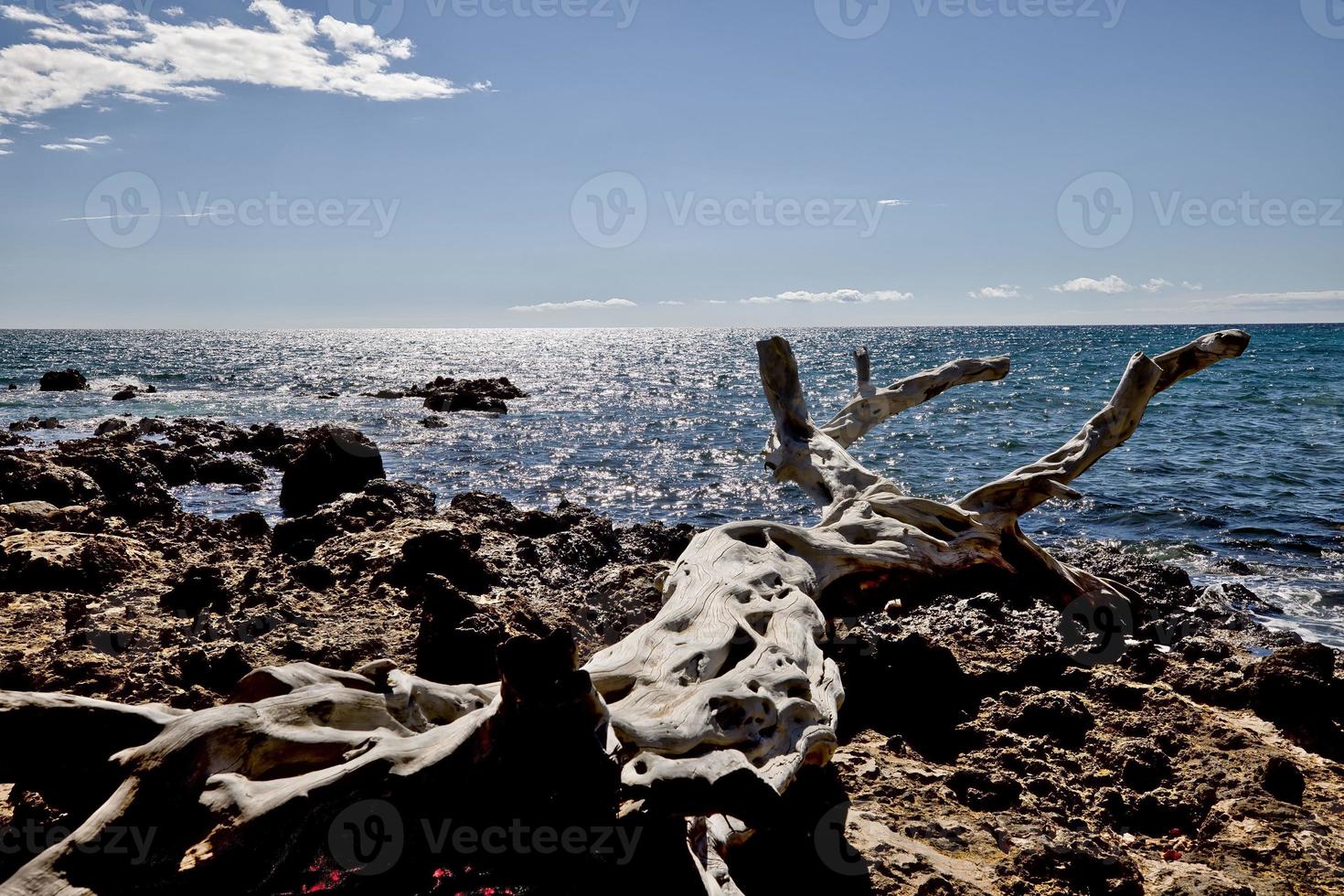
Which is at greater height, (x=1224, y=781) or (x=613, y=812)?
(x=613, y=812)

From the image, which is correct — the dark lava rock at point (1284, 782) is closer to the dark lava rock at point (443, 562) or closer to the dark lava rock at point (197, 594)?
the dark lava rock at point (443, 562)

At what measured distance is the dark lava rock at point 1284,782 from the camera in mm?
4629

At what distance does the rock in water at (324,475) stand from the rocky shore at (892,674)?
120 inches

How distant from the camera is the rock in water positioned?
539 inches

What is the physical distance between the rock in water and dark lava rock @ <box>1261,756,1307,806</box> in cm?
1209

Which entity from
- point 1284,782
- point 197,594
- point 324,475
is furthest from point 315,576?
point 1284,782

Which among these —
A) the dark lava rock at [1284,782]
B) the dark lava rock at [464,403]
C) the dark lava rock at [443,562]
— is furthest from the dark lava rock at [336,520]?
the dark lava rock at [464,403]

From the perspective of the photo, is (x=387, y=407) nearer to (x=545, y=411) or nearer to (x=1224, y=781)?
(x=545, y=411)

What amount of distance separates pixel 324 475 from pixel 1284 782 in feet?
41.9

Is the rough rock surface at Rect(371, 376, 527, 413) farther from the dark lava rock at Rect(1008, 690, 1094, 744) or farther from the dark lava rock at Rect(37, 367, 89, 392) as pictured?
the dark lava rock at Rect(1008, 690, 1094, 744)

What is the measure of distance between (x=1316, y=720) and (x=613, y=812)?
499 cm

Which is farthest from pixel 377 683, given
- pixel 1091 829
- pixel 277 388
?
pixel 277 388

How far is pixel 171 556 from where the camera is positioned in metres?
8.58

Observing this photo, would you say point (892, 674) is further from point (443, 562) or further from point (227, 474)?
point (227, 474)
